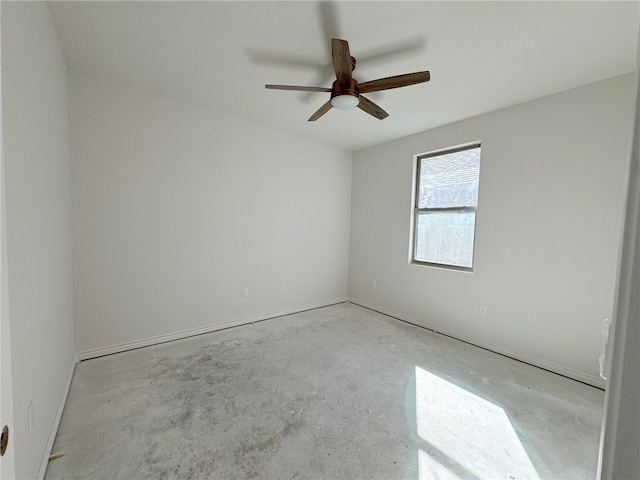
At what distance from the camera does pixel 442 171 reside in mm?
3453

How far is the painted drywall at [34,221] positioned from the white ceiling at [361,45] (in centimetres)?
48

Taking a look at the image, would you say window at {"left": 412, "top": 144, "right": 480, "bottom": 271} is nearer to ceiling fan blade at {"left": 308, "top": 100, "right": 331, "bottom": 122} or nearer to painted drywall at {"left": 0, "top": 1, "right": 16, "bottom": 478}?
ceiling fan blade at {"left": 308, "top": 100, "right": 331, "bottom": 122}

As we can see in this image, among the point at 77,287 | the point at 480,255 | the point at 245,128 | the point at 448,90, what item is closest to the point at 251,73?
the point at 245,128

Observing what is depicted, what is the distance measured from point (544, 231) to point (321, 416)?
2609mm

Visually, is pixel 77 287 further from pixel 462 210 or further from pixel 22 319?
pixel 462 210

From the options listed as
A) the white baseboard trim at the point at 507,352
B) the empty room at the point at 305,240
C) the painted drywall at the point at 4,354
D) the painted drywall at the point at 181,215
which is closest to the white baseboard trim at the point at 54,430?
the empty room at the point at 305,240

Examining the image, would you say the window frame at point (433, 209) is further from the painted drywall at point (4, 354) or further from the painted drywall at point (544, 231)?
the painted drywall at point (4, 354)

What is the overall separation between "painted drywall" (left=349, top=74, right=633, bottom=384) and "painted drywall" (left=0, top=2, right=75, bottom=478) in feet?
11.7

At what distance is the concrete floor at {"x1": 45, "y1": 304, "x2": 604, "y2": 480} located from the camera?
1448 millimetres

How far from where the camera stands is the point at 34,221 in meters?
1.41

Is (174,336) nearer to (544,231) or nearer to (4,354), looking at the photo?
(4,354)

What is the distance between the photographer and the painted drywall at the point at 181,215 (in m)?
2.48

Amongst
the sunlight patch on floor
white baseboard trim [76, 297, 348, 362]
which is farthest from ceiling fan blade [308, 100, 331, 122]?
white baseboard trim [76, 297, 348, 362]

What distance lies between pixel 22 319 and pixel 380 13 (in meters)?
2.57
